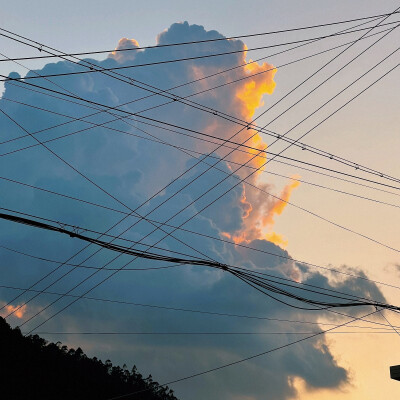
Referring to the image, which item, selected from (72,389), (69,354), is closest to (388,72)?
(72,389)

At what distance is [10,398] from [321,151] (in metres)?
73.7

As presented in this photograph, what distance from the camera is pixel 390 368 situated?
24797mm

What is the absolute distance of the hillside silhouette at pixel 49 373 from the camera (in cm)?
8756

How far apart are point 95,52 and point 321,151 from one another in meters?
8.23

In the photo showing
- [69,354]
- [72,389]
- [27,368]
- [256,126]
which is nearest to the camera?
[256,126]

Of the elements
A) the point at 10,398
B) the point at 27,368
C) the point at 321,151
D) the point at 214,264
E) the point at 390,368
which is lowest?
the point at 390,368

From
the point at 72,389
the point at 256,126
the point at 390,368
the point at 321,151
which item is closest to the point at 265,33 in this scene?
the point at 256,126

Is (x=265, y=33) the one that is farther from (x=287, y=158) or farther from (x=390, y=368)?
(x=390, y=368)

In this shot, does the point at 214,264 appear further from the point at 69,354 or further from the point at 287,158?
the point at 69,354

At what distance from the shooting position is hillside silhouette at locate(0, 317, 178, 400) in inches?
3447

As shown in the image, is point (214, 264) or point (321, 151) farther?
point (321, 151)

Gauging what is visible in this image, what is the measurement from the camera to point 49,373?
99438 millimetres

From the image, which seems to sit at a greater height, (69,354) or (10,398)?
(69,354)

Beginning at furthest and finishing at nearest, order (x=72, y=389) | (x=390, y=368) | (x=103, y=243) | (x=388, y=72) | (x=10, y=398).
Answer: (x=72, y=389) < (x=10, y=398) < (x=390, y=368) < (x=388, y=72) < (x=103, y=243)
